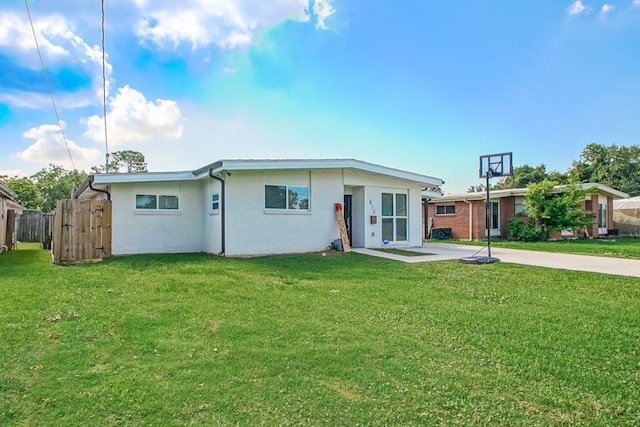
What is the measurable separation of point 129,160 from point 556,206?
43.2 m

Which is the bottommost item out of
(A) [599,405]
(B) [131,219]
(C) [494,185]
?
(A) [599,405]

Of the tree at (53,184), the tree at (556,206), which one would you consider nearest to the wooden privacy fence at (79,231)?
the tree at (556,206)

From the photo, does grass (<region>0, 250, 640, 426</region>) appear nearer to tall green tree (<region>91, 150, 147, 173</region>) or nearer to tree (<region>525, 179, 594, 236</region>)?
tree (<region>525, 179, 594, 236</region>)

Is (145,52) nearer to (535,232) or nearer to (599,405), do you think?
(599,405)

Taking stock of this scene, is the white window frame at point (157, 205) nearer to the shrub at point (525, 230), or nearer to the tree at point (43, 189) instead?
the shrub at point (525, 230)

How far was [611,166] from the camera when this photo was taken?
40469mm

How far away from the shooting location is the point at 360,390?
302 centimetres

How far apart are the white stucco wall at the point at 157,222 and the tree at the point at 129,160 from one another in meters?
34.8

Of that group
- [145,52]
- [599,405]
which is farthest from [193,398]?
[145,52]

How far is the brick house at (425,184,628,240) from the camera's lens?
2012 centimetres

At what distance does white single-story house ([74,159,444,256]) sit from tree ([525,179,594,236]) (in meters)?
8.51

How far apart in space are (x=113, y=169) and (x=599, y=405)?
1883 inches

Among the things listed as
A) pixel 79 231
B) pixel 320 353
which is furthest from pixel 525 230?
pixel 79 231

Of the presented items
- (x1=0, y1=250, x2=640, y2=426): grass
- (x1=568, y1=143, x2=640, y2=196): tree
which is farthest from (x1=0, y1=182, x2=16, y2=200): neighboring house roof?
(x1=568, y1=143, x2=640, y2=196): tree
